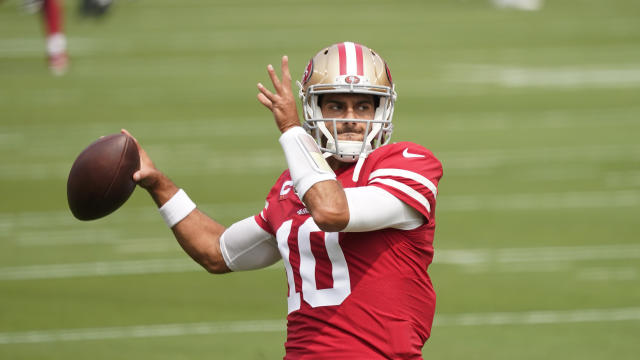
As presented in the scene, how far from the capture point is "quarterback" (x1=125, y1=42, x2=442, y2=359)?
8.73 feet

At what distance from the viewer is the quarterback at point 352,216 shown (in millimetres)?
2662

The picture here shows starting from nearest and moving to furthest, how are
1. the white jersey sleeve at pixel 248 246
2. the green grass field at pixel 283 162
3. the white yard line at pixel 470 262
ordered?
the white jersey sleeve at pixel 248 246 → the green grass field at pixel 283 162 → the white yard line at pixel 470 262

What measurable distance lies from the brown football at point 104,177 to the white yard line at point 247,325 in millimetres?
1815

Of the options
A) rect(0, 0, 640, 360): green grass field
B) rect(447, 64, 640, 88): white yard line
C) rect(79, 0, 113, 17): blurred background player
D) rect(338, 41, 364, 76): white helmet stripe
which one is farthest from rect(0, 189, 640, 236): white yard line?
rect(79, 0, 113, 17): blurred background player

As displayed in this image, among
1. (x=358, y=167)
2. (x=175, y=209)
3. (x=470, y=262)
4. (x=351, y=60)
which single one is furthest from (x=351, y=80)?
(x=470, y=262)

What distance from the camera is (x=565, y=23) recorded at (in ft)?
43.1

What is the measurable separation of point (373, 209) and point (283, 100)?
0.40 metres

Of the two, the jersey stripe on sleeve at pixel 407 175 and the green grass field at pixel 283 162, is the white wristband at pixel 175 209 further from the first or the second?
the green grass field at pixel 283 162

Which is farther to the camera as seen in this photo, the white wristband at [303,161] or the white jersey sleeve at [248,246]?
the white jersey sleeve at [248,246]

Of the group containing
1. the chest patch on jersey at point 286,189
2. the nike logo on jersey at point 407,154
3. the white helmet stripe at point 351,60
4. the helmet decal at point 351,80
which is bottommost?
the chest patch on jersey at point 286,189

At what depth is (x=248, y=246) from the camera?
127 inches

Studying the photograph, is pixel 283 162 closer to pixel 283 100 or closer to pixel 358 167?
pixel 358 167

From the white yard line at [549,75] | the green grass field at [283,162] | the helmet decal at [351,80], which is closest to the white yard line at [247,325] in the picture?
the green grass field at [283,162]

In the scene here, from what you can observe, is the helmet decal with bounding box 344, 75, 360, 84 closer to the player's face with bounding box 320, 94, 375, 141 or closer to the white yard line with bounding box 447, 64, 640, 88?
the player's face with bounding box 320, 94, 375, 141
